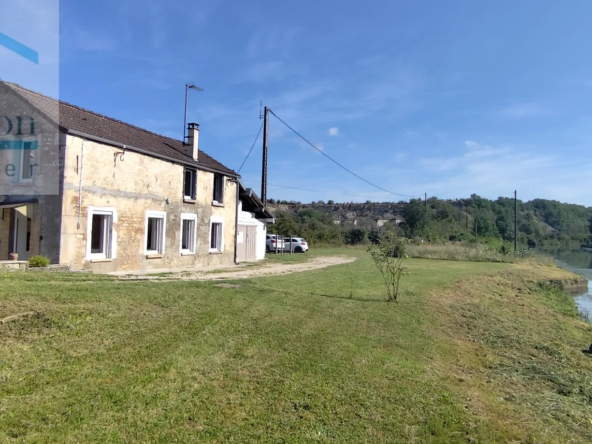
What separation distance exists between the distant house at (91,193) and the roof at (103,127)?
0.06 metres

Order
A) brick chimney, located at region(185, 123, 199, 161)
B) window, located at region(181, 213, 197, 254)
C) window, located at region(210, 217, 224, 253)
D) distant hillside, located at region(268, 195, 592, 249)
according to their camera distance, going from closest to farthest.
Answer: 1. window, located at region(181, 213, 197, 254)
2. brick chimney, located at region(185, 123, 199, 161)
3. window, located at region(210, 217, 224, 253)
4. distant hillside, located at region(268, 195, 592, 249)

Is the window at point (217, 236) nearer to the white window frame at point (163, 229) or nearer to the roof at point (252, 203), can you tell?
the roof at point (252, 203)

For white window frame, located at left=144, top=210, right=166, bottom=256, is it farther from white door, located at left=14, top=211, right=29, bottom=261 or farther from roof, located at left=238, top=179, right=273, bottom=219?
roof, located at left=238, top=179, right=273, bottom=219

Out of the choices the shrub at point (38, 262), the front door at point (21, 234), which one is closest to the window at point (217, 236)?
the front door at point (21, 234)

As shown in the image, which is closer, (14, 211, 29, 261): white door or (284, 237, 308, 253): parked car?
(14, 211, 29, 261): white door

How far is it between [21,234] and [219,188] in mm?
9503


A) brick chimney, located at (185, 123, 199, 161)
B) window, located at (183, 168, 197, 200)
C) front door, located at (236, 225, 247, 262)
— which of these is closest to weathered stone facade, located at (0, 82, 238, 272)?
window, located at (183, 168, 197, 200)

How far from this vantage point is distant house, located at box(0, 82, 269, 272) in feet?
41.2

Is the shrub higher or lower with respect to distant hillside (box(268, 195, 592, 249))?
lower

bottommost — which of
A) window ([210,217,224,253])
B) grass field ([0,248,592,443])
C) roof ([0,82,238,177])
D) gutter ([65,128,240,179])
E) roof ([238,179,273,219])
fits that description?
grass field ([0,248,592,443])

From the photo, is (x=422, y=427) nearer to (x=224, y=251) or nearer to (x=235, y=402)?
(x=235, y=402)

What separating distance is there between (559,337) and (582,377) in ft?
13.8

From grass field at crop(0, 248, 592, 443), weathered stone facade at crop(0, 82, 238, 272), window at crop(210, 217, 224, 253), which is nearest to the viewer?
grass field at crop(0, 248, 592, 443)

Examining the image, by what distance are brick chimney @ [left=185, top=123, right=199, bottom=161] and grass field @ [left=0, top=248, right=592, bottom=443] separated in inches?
440
